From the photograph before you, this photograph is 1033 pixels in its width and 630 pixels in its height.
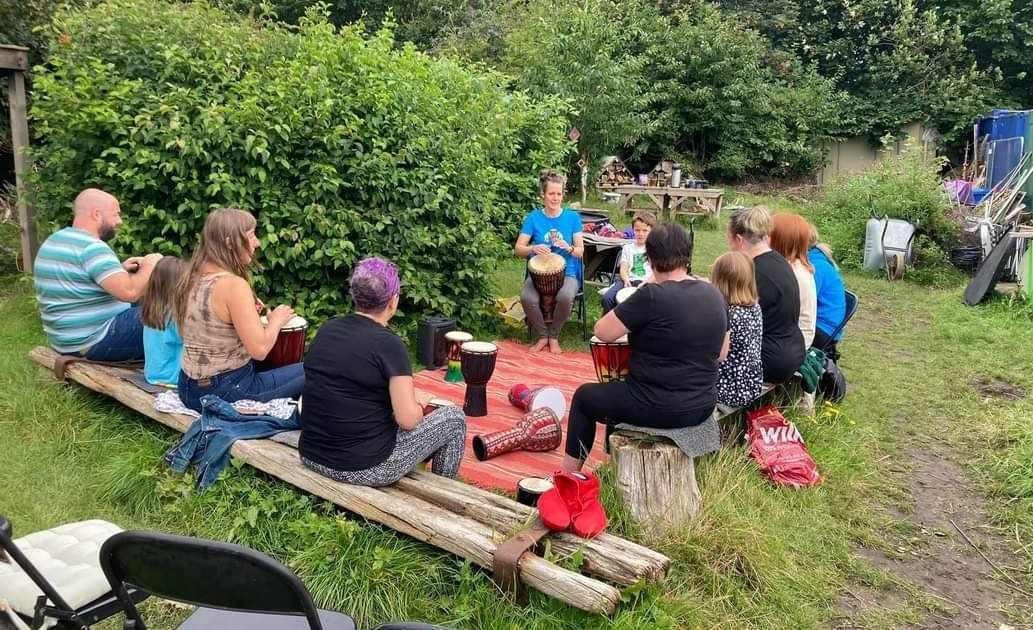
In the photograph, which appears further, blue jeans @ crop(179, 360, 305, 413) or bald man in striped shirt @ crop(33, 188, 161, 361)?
bald man in striped shirt @ crop(33, 188, 161, 361)

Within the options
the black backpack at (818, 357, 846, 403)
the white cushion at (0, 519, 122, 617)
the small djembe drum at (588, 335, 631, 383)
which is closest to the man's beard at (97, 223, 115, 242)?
the white cushion at (0, 519, 122, 617)

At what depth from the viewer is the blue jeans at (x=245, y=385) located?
4.02 m

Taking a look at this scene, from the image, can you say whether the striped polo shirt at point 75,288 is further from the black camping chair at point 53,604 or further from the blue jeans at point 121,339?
the black camping chair at point 53,604

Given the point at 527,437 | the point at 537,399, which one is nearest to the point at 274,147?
the point at 537,399

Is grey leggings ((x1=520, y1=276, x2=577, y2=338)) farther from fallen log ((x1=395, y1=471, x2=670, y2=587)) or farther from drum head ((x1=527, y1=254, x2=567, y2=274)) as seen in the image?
fallen log ((x1=395, y1=471, x2=670, y2=587))

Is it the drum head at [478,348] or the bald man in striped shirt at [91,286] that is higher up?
the bald man in striped shirt at [91,286]

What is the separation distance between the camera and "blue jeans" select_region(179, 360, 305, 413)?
4.02m

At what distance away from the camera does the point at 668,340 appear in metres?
3.57

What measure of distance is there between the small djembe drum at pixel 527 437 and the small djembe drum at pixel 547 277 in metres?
2.00

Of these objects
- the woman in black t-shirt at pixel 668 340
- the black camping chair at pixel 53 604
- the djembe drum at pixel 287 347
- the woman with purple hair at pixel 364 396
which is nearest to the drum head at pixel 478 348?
the djembe drum at pixel 287 347

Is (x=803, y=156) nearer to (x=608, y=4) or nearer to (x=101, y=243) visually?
(x=608, y=4)

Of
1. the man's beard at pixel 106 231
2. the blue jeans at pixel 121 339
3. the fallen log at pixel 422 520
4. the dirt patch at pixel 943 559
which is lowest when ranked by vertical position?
the dirt patch at pixel 943 559

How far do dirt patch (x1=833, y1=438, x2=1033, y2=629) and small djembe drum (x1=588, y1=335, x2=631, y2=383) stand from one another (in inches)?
57.0

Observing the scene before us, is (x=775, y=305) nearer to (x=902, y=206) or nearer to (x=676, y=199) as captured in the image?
(x=902, y=206)
